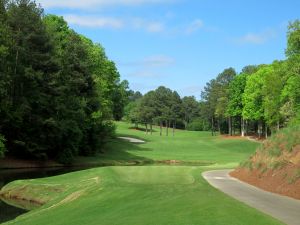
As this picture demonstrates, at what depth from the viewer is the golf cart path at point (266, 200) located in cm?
1441

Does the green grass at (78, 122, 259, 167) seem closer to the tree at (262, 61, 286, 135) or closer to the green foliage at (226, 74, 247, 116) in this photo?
the tree at (262, 61, 286, 135)

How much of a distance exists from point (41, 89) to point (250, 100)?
4810cm

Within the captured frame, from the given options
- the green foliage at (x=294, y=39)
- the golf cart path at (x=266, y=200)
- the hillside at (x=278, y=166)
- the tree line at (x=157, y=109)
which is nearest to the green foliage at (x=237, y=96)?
the tree line at (x=157, y=109)

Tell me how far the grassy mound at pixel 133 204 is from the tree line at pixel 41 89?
19.7 meters

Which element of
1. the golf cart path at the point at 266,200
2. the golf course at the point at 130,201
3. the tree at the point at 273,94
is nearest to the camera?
the golf course at the point at 130,201

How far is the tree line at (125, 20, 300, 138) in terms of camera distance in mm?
60131

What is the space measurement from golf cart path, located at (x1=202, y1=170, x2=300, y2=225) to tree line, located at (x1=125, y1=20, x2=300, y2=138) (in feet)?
118

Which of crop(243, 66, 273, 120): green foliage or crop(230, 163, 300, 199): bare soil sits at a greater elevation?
crop(243, 66, 273, 120): green foliage

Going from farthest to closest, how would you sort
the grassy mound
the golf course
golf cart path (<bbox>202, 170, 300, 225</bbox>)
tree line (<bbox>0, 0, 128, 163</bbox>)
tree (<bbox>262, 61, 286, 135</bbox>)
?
tree (<bbox>262, 61, 286, 135</bbox>)
tree line (<bbox>0, 0, 128, 163</bbox>)
golf cart path (<bbox>202, 170, 300, 225</bbox>)
the golf course
the grassy mound

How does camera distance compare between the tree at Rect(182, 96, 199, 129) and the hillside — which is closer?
the hillside

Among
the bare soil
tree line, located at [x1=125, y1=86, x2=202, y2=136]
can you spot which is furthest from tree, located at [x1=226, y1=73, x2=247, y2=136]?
the bare soil

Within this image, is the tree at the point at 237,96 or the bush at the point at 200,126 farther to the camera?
the bush at the point at 200,126

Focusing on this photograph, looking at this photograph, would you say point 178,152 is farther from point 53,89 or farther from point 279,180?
point 279,180

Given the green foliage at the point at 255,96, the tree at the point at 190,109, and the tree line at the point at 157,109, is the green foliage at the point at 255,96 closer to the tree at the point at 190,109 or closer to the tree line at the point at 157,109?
the tree line at the point at 157,109
